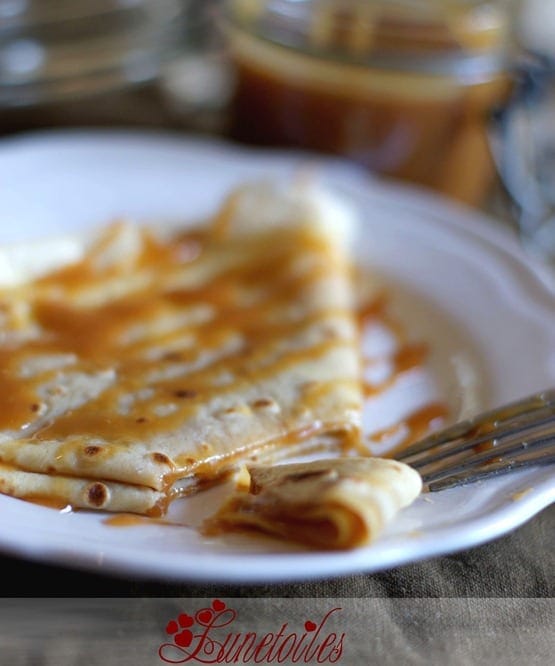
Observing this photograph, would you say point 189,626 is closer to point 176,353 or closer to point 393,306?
point 176,353

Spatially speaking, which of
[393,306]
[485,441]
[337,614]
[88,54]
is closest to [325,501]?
[337,614]

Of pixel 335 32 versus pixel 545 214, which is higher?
pixel 335 32

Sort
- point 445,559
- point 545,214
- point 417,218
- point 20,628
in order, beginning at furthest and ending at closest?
1. point 545,214
2. point 417,218
3. point 445,559
4. point 20,628

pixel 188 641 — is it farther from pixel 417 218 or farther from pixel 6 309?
pixel 417 218

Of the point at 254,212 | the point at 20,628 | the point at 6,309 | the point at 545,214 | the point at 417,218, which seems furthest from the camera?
the point at 545,214

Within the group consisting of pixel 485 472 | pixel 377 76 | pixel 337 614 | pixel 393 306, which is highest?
pixel 377 76

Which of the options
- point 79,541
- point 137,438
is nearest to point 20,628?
point 79,541

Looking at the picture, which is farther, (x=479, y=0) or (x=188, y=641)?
(x=479, y=0)
